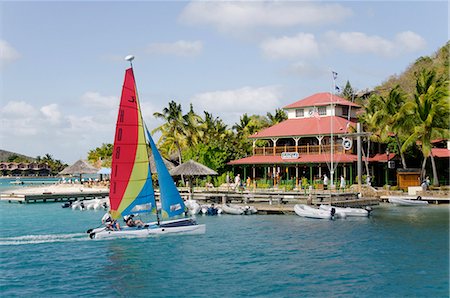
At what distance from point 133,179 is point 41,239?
7531 millimetres

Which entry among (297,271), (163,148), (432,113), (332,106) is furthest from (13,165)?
(297,271)

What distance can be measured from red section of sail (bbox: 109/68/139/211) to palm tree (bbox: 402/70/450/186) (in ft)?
102

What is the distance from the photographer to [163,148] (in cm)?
7506

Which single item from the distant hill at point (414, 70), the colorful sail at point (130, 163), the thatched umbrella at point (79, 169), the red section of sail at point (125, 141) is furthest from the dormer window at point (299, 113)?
the red section of sail at point (125, 141)

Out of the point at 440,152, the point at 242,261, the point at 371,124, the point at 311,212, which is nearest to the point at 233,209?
the point at 311,212

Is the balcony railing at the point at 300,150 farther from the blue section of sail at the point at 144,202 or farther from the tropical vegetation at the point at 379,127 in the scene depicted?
the blue section of sail at the point at 144,202

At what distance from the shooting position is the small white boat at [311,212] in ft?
130

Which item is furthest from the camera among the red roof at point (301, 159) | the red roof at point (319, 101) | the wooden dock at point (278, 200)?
the red roof at point (319, 101)

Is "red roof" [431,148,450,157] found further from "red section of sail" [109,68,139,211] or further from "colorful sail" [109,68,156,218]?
"red section of sail" [109,68,139,211]

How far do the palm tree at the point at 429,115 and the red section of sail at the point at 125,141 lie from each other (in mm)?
30991

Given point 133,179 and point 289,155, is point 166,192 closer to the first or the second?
point 133,179

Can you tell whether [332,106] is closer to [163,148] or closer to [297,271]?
[163,148]

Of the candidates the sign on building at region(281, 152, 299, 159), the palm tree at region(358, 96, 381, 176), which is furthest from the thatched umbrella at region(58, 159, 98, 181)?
the palm tree at region(358, 96, 381, 176)

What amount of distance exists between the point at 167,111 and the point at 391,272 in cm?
4858
